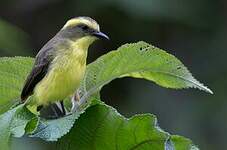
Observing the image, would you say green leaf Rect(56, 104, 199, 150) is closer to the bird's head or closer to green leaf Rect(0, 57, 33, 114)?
green leaf Rect(0, 57, 33, 114)

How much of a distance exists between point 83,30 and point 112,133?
1.25 meters

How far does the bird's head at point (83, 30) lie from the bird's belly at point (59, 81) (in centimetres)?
21

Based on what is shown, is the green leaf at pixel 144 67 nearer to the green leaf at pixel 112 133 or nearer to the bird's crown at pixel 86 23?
the green leaf at pixel 112 133

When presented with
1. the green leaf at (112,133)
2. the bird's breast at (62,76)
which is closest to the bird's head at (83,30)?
the bird's breast at (62,76)

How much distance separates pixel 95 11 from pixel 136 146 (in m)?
5.58

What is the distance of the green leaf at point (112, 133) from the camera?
264 cm

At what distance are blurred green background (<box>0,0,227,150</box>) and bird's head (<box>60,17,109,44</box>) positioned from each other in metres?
2.66

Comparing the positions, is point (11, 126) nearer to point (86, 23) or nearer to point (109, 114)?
point (109, 114)

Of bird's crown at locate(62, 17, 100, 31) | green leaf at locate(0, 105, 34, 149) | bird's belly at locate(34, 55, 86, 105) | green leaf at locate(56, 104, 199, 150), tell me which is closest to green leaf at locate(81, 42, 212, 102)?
green leaf at locate(56, 104, 199, 150)

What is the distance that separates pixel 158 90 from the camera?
7980 mm

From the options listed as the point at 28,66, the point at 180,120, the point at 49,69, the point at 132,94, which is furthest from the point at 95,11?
the point at 28,66

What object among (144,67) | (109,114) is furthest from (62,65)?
(109,114)

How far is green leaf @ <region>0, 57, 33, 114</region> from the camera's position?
2.90m

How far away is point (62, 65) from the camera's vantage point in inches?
144
